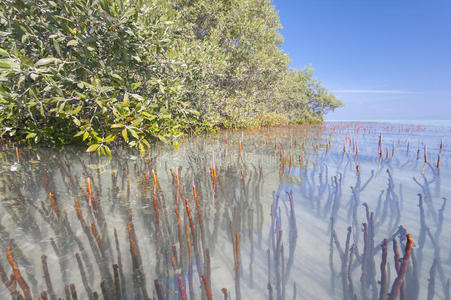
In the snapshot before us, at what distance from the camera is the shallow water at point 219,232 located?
73.4 inches

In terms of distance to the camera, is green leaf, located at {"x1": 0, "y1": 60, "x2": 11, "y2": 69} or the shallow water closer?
the shallow water

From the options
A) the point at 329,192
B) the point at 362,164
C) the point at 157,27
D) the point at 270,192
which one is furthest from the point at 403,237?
the point at 157,27

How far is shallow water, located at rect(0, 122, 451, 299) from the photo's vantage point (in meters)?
1.86

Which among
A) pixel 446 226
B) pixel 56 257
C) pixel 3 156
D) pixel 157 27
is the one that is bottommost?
pixel 446 226

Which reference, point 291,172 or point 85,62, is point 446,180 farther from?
point 85,62

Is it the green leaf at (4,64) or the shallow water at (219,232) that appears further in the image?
the green leaf at (4,64)

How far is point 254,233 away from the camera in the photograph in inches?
104

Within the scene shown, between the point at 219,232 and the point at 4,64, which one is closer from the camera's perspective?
the point at 219,232

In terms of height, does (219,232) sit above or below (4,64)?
below

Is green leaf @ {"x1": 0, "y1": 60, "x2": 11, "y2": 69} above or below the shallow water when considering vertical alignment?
above

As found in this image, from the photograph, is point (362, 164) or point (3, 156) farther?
point (362, 164)

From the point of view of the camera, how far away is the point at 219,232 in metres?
2.62

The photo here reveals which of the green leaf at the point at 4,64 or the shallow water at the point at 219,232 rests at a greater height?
the green leaf at the point at 4,64

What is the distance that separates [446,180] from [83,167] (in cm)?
906
